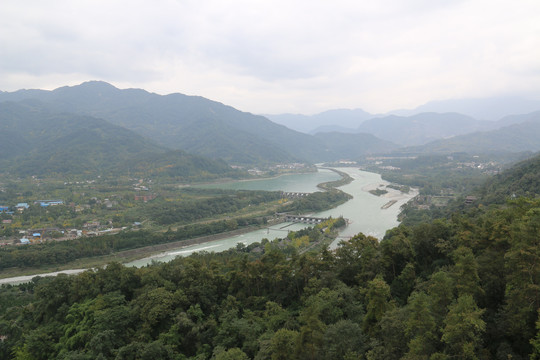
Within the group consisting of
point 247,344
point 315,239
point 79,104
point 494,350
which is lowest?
point 315,239

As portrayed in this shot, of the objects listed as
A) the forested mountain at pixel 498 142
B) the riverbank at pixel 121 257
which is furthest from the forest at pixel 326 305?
the forested mountain at pixel 498 142

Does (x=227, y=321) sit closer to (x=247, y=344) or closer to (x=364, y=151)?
(x=247, y=344)

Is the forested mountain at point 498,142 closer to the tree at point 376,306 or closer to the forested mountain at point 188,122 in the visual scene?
the forested mountain at point 188,122

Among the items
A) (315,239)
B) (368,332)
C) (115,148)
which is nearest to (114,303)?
(368,332)

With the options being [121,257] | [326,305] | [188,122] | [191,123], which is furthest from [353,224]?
[188,122]

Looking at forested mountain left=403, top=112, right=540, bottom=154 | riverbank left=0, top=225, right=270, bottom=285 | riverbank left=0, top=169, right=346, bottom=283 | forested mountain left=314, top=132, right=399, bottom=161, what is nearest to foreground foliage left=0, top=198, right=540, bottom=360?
riverbank left=0, top=225, right=270, bottom=285
